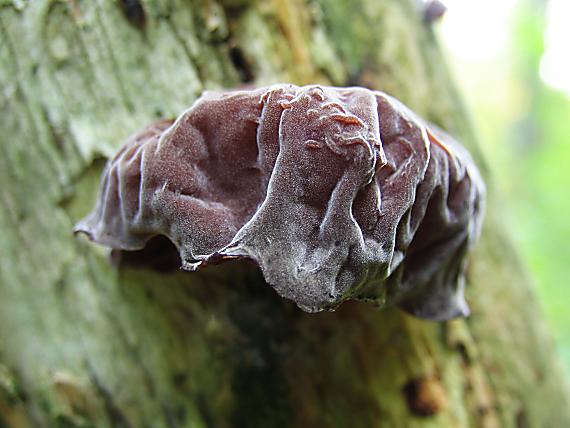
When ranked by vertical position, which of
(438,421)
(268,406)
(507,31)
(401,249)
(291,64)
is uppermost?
(291,64)

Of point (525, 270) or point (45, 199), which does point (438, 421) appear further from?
point (45, 199)

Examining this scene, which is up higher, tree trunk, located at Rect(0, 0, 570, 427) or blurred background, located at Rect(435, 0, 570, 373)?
tree trunk, located at Rect(0, 0, 570, 427)

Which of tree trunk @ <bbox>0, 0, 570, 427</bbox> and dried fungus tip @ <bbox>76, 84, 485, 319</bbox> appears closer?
dried fungus tip @ <bbox>76, 84, 485, 319</bbox>

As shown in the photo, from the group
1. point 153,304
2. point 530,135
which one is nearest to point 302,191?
point 153,304

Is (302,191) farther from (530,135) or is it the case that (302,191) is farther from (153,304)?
(530,135)

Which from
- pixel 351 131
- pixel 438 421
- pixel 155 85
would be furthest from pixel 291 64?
pixel 438 421
